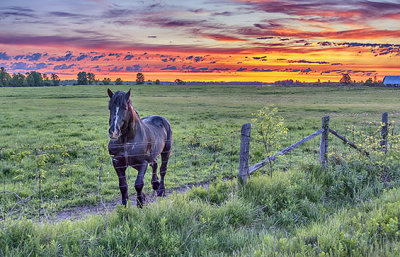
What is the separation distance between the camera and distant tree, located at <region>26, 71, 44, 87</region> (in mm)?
117875

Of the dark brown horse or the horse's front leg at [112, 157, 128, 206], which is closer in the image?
the dark brown horse

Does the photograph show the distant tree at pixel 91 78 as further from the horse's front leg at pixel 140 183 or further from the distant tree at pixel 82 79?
the horse's front leg at pixel 140 183

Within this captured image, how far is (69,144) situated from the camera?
1540cm

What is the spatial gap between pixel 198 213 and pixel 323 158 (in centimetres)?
503

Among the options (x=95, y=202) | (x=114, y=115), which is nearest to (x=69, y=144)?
(x=95, y=202)

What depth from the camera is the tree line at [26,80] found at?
4547 inches

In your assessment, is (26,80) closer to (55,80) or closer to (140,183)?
(55,80)

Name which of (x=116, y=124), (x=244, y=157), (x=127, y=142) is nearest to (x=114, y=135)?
(x=116, y=124)

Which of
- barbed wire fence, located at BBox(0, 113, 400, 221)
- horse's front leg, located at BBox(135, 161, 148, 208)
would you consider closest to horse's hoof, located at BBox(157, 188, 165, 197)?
barbed wire fence, located at BBox(0, 113, 400, 221)

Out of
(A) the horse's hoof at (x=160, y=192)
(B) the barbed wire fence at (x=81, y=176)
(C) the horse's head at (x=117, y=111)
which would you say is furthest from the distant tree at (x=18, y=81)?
(C) the horse's head at (x=117, y=111)

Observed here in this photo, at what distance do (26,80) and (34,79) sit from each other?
2.89 meters

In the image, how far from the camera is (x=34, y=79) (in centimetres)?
11969

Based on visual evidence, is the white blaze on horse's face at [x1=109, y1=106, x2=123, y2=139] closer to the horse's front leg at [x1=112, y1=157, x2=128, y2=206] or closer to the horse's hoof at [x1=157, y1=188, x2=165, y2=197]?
the horse's front leg at [x1=112, y1=157, x2=128, y2=206]

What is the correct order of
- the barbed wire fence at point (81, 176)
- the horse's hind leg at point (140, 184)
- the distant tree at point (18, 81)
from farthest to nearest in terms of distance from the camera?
1. the distant tree at point (18, 81)
2. the barbed wire fence at point (81, 176)
3. the horse's hind leg at point (140, 184)
